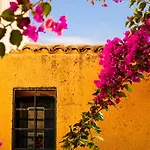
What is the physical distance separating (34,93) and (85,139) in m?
1.59

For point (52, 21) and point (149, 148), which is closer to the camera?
point (52, 21)

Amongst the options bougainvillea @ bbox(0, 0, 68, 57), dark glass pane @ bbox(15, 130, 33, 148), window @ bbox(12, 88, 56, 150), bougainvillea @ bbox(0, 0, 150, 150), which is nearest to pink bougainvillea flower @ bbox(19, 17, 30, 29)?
bougainvillea @ bbox(0, 0, 68, 57)

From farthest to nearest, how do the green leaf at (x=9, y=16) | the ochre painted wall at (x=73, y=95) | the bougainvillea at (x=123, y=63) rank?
the ochre painted wall at (x=73, y=95)
the bougainvillea at (x=123, y=63)
the green leaf at (x=9, y=16)

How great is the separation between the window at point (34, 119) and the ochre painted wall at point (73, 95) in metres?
0.15

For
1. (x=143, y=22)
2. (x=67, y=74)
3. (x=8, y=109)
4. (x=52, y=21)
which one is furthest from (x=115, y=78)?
(x=52, y=21)

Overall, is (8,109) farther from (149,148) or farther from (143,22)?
(143,22)

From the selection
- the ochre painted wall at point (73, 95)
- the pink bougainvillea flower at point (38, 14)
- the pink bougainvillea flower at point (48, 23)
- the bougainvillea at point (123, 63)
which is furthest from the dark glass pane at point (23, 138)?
the pink bougainvillea flower at point (38, 14)

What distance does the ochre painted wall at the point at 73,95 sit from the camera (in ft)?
A: 24.0

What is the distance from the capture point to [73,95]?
7336mm

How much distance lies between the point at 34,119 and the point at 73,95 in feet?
2.41

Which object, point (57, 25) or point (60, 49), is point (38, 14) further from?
point (60, 49)

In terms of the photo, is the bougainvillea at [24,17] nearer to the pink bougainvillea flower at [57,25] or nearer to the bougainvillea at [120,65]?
the pink bougainvillea flower at [57,25]

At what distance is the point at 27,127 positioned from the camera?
764 cm

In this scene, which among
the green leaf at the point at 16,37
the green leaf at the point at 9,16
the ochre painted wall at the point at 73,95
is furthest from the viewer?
the ochre painted wall at the point at 73,95
